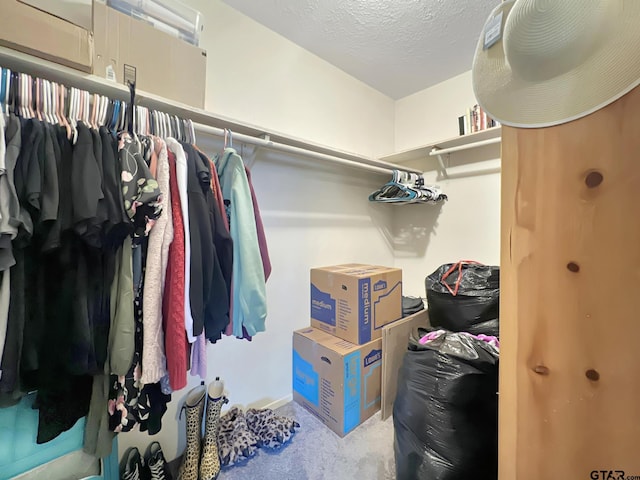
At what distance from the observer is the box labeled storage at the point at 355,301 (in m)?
1.64

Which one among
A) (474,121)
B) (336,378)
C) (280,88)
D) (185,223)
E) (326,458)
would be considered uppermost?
(280,88)

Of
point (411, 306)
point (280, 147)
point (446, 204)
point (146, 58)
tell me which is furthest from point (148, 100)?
point (446, 204)

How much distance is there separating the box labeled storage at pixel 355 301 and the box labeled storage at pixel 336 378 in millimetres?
79

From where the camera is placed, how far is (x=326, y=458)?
135 centimetres

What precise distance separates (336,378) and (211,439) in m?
0.70

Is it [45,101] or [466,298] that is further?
[466,298]

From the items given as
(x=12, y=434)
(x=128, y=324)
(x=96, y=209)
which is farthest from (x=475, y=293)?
(x=12, y=434)

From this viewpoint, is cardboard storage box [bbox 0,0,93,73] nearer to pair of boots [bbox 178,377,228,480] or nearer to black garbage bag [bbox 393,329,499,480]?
pair of boots [bbox 178,377,228,480]

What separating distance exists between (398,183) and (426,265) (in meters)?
0.84

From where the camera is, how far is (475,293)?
4.95ft

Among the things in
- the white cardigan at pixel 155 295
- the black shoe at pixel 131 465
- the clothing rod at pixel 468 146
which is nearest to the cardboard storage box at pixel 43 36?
the white cardigan at pixel 155 295

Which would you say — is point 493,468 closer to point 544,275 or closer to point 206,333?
point 544,275

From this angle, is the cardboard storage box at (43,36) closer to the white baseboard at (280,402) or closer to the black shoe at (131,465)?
the black shoe at (131,465)

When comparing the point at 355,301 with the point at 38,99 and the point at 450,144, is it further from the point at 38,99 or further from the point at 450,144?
the point at 38,99
